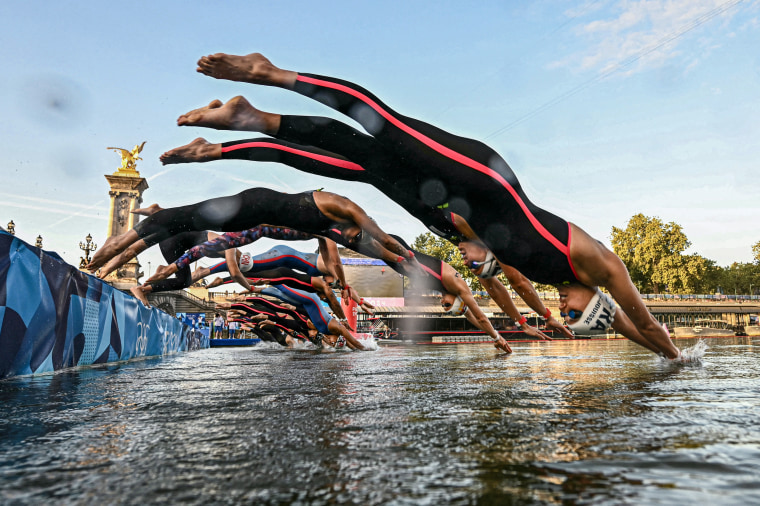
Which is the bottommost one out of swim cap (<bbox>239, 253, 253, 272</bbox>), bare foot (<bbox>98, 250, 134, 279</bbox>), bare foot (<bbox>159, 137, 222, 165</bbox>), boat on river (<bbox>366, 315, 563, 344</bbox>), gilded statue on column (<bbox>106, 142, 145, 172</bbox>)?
boat on river (<bbox>366, 315, 563, 344</bbox>)

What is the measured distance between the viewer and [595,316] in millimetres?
4293

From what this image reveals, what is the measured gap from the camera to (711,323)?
168 feet

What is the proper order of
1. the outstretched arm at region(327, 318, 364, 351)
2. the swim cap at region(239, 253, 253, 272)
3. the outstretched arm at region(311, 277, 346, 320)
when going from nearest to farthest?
the outstretched arm at region(311, 277, 346, 320) < the swim cap at region(239, 253, 253, 272) < the outstretched arm at region(327, 318, 364, 351)

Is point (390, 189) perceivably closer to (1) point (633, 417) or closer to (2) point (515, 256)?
(2) point (515, 256)

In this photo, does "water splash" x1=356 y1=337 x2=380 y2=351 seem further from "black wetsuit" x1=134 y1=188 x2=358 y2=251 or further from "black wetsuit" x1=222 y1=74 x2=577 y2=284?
"black wetsuit" x1=222 y1=74 x2=577 y2=284

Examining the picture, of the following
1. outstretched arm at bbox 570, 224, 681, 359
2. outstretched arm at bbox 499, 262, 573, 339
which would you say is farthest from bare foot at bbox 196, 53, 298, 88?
outstretched arm at bbox 499, 262, 573, 339

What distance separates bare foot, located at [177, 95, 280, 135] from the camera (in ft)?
12.9

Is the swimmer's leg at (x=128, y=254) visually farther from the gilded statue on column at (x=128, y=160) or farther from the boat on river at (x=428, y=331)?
the gilded statue on column at (x=128, y=160)

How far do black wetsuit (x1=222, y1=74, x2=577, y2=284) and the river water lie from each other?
5.10ft

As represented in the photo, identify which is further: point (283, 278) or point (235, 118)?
point (283, 278)

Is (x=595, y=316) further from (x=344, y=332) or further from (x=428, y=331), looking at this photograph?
(x=428, y=331)

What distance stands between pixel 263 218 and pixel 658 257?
6348cm

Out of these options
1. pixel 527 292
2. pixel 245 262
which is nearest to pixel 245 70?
pixel 527 292

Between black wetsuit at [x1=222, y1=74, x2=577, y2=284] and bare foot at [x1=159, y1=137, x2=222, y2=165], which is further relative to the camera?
bare foot at [x1=159, y1=137, x2=222, y2=165]
